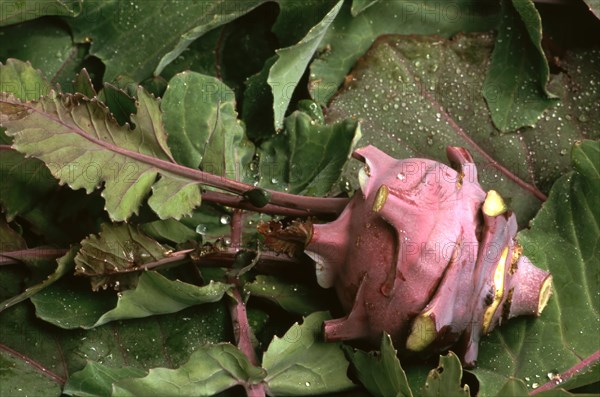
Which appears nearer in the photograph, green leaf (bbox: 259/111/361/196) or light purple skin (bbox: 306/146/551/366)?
light purple skin (bbox: 306/146/551/366)

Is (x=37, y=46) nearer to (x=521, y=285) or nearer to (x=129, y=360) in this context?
(x=129, y=360)

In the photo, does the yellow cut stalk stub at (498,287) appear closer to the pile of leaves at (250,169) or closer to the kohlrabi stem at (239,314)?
the pile of leaves at (250,169)

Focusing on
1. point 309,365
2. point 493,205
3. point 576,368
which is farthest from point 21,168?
point 576,368

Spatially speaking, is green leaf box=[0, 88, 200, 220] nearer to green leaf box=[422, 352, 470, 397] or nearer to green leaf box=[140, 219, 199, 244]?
green leaf box=[140, 219, 199, 244]

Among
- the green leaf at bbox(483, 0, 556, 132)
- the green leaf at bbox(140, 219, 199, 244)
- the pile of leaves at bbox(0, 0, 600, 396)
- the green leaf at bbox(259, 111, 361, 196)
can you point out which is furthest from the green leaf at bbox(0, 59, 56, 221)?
the green leaf at bbox(483, 0, 556, 132)

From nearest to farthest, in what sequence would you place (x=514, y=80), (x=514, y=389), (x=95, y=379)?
(x=514, y=389)
(x=95, y=379)
(x=514, y=80)

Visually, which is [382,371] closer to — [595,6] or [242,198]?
[242,198]
